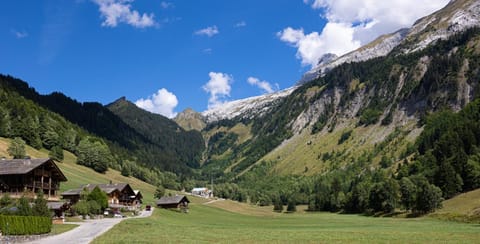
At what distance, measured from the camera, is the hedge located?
1924 inches

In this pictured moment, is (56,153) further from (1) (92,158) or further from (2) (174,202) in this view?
(2) (174,202)

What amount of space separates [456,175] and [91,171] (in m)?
134

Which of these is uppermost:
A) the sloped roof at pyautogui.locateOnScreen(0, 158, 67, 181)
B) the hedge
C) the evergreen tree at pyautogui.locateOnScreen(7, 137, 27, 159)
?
the evergreen tree at pyautogui.locateOnScreen(7, 137, 27, 159)

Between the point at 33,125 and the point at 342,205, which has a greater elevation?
the point at 33,125

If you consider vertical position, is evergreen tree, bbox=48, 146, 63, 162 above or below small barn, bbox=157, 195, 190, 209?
above

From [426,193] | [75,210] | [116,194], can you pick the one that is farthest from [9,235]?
[426,193]

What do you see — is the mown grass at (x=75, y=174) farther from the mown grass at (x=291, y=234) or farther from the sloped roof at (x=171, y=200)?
the mown grass at (x=291, y=234)

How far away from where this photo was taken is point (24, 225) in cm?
5181

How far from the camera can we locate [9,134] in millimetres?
170125

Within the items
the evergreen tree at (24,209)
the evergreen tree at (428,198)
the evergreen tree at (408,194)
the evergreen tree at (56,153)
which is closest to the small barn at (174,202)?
the evergreen tree at (56,153)

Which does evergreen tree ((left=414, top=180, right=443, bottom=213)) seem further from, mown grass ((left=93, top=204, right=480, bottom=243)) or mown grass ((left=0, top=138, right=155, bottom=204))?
mown grass ((left=0, top=138, right=155, bottom=204))

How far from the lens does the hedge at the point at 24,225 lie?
48.9 m

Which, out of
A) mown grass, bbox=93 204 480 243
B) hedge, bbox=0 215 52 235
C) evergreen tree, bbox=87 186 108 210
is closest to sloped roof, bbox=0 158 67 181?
evergreen tree, bbox=87 186 108 210

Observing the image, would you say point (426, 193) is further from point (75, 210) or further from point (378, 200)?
point (75, 210)
